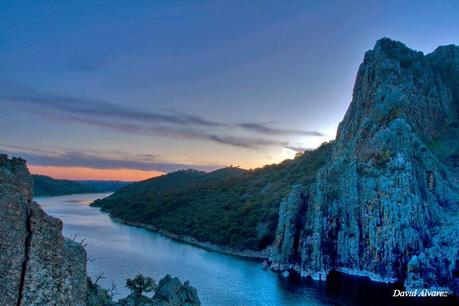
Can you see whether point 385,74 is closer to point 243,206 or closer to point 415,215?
point 415,215

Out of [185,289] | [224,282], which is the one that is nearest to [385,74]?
[224,282]

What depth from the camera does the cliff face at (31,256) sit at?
14.8 meters

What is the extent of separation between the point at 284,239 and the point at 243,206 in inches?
1901

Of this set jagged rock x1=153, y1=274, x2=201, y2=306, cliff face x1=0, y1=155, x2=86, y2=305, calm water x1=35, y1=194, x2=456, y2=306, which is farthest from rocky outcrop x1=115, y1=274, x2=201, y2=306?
cliff face x1=0, y1=155, x2=86, y2=305

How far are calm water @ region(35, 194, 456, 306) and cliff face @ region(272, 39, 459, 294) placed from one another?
6.45 metres

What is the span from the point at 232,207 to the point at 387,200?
67930 mm

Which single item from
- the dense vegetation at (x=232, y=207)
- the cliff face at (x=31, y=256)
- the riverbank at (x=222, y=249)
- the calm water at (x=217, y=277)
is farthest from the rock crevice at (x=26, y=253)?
the dense vegetation at (x=232, y=207)

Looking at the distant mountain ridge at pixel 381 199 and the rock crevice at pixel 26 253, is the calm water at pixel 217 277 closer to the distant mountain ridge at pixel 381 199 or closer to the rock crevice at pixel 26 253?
the distant mountain ridge at pixel 381 199

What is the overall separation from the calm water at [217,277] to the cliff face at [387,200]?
645 centimetres

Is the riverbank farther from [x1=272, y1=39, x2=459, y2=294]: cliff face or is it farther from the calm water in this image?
[x1=272, y1=39, x2=459, y2=294]: cliff face

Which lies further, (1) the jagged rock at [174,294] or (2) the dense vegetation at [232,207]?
(2) the dense vegetation at [232,207]

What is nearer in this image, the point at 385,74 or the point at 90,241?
the point at 90,241

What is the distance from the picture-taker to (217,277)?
253ft

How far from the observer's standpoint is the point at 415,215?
280 feet
